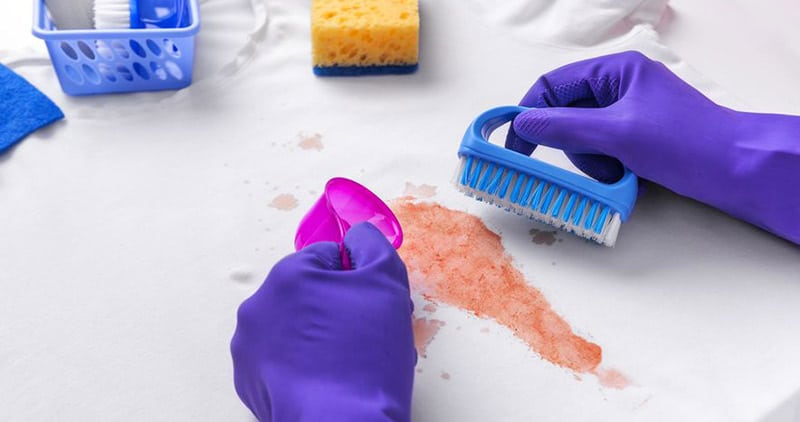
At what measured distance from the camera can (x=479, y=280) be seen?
787 millimetres

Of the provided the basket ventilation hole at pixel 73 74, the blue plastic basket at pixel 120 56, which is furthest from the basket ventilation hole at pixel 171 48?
the basket ventilation hole at pixel 73 74

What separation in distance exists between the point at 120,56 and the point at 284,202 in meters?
0.28

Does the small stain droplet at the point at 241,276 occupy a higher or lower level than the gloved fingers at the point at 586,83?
lower

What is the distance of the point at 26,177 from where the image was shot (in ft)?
2.83

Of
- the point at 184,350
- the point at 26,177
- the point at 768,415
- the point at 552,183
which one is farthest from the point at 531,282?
the point at 26,177

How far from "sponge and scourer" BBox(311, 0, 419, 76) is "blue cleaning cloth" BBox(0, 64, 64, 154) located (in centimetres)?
33

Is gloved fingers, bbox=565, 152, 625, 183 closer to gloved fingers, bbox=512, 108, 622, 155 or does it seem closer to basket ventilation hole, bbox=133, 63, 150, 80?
gloved fingers, bbox=512, 108, 622, 155

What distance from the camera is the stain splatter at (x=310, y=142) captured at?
0.91 metres

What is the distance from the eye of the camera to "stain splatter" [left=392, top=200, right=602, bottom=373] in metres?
0.73

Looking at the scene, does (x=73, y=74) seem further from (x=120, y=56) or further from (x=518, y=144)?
(x=518, y=144)

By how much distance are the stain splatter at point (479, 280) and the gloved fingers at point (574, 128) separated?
0.39 feet

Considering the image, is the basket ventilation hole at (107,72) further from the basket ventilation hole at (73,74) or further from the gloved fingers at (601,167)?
the gloved fingers at (601,167)

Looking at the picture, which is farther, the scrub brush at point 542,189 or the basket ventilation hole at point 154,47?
the basket ventilation hole at point 154,47

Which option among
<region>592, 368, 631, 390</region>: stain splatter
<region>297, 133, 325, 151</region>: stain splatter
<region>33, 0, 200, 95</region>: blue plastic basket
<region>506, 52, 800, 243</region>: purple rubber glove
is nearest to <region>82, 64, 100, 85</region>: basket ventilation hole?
<region>33, 0, 200, 95</region>: blue plastic basket
